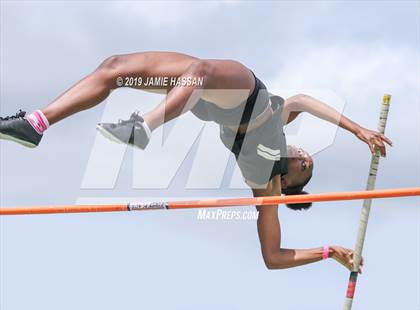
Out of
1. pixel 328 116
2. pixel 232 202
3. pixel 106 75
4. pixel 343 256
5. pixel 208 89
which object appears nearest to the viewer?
pixel 106 75

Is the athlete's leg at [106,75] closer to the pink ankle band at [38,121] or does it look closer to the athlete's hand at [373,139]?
the pink ankle band at [38,121]

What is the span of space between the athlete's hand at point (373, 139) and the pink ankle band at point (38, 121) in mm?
2785

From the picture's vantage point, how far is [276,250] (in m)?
8.95

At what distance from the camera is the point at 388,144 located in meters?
8.10

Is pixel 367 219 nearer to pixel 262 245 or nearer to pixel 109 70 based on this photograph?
pixel 262 245

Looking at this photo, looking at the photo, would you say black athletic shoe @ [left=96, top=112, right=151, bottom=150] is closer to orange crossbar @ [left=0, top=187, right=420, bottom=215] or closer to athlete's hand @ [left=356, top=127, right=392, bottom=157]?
orange crossbar @ [left=0, top=187, right=420, bottom=215]

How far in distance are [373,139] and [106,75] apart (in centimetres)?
246

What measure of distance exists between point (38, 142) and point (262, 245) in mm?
2752

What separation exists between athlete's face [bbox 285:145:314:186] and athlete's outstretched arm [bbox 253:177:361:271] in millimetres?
237

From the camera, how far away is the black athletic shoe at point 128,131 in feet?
21.4

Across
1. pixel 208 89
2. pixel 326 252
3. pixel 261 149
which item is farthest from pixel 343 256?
pixel 208 89

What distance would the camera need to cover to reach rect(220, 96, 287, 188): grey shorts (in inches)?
333

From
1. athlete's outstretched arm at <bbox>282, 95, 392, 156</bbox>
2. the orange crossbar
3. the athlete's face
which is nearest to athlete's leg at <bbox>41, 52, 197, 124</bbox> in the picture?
the orange crossbar

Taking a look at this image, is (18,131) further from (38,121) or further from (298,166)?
(298,166)
